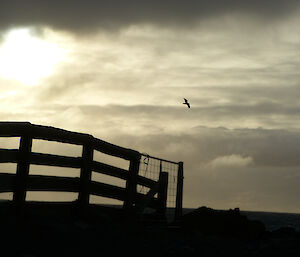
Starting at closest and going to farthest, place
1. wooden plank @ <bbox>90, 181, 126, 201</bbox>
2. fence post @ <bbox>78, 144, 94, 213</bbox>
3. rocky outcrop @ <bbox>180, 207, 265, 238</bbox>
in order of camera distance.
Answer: fence post @ <bbox>78, 144, 94, 213</bbox>
wooden plank @ <bbox>90, 181, 126, 201</bbox>
rocky outcrop @ <bbox>180, 207, 265, 238</bbox>

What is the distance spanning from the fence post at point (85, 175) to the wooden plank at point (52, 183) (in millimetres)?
131

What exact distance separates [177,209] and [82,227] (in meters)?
5.90

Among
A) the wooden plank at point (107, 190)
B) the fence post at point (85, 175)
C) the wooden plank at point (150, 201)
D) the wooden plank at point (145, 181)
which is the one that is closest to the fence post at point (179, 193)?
the wooden plank at point (150, 201)

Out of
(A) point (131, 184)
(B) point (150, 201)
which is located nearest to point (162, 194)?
(B) point (150, 201)

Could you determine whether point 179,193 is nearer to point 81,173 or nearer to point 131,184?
point 131,184

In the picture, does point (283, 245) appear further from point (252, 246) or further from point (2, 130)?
point (2, 130)

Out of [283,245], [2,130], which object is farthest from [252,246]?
[2,130]

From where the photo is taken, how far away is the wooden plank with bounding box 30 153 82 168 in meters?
8.38

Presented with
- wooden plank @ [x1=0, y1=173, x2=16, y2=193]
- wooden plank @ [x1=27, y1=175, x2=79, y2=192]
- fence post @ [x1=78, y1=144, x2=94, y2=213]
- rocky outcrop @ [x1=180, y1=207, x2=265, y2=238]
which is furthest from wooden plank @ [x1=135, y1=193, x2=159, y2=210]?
wooden plank @ [x1=0, y1=173, x2=16, y2=193]

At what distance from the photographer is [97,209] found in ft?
31.8

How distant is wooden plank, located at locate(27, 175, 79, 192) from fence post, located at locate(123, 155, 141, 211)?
178cm

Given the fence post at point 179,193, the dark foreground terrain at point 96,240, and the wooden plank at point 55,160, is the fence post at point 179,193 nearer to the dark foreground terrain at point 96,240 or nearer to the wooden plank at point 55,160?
the dark foreground terrain at point 96,240

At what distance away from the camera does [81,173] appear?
9445 mm

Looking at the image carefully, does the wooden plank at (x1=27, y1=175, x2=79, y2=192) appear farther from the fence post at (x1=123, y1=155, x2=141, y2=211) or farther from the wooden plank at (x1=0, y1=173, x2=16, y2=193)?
the fence post at (x1=123, y1=155, x2=141, y2=211)
